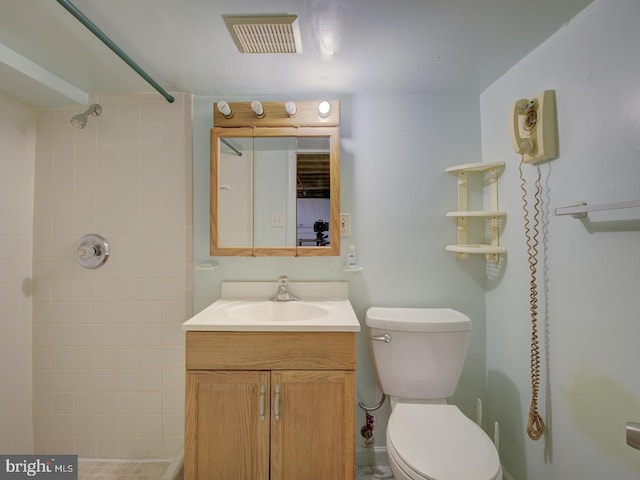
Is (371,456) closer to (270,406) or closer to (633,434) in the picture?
(270,406)

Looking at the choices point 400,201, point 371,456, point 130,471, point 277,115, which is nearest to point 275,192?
point 277,115

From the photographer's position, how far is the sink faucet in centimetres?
155

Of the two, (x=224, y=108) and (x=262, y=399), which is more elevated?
(x=224, y=108)

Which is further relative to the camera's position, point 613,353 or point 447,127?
point 447,127

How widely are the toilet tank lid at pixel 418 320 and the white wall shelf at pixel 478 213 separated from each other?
34 centimetres

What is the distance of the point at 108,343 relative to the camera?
5.25 feet

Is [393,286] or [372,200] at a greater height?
[372,200]

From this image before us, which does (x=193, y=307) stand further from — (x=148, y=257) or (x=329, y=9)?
(x=329, y=9)

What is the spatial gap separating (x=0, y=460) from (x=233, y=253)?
140 cm

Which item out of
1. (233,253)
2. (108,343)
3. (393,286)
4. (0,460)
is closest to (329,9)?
(233,253)

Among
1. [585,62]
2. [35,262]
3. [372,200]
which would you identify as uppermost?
[585,62]

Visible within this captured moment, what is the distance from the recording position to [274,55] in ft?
4.19

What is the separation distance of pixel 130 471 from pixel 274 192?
5.41 feet

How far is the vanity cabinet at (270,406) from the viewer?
115cm
